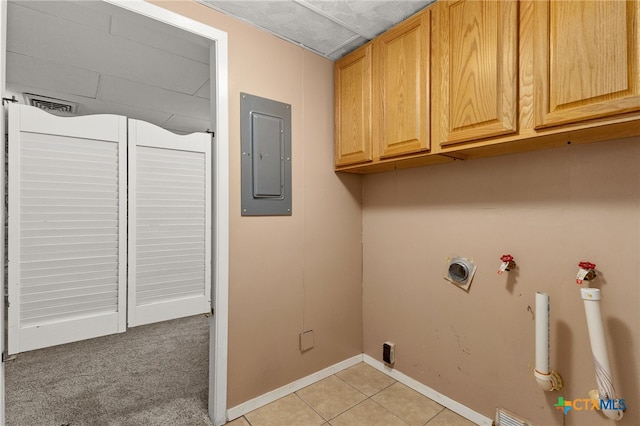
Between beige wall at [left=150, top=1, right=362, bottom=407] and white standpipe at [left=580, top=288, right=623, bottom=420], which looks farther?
beige wall at [left=150, top=1, right=362, bottom=407]

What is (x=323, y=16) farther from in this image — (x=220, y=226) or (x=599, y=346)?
(x=599, y=346)

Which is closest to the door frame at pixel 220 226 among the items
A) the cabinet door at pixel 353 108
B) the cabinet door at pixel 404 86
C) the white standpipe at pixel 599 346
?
the cabinet door at pixel 353 108

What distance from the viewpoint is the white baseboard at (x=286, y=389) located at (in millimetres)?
1774

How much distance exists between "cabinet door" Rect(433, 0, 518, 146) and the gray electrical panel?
3.07 ft

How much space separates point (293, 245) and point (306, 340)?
2.20 feet

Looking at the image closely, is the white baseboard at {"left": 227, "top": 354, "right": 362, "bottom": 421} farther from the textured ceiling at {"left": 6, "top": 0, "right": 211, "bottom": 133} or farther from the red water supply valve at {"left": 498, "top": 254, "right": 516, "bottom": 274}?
the textured ceiling at {"left": 6, "top": 0, "right": 211, "bottom": 133}

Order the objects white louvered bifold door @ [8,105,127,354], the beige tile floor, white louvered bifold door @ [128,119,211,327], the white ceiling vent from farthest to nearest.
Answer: the white ceiling vent < white louvered bifold door @ [128,119,211,327] < the beige tile floor < white louvered bifold door @ [8,105,127,354]

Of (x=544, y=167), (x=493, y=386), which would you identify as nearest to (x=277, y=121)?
(x=544, y=167)

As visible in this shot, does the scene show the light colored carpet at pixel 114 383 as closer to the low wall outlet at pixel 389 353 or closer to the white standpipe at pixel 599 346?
the low wall outlet at pixel 389 353

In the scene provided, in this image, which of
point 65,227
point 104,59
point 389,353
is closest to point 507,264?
point 389,353

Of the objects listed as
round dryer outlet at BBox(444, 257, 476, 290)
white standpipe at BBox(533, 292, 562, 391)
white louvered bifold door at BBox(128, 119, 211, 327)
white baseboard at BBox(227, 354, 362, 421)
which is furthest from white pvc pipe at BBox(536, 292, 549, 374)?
white louvered bifold door at BBox(128, 119, 211, 327)

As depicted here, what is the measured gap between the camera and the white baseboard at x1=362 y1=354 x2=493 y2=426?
1693 millimetres

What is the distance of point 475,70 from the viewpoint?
4.58 ft

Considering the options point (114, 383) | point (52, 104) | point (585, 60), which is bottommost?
point (114, 383)
